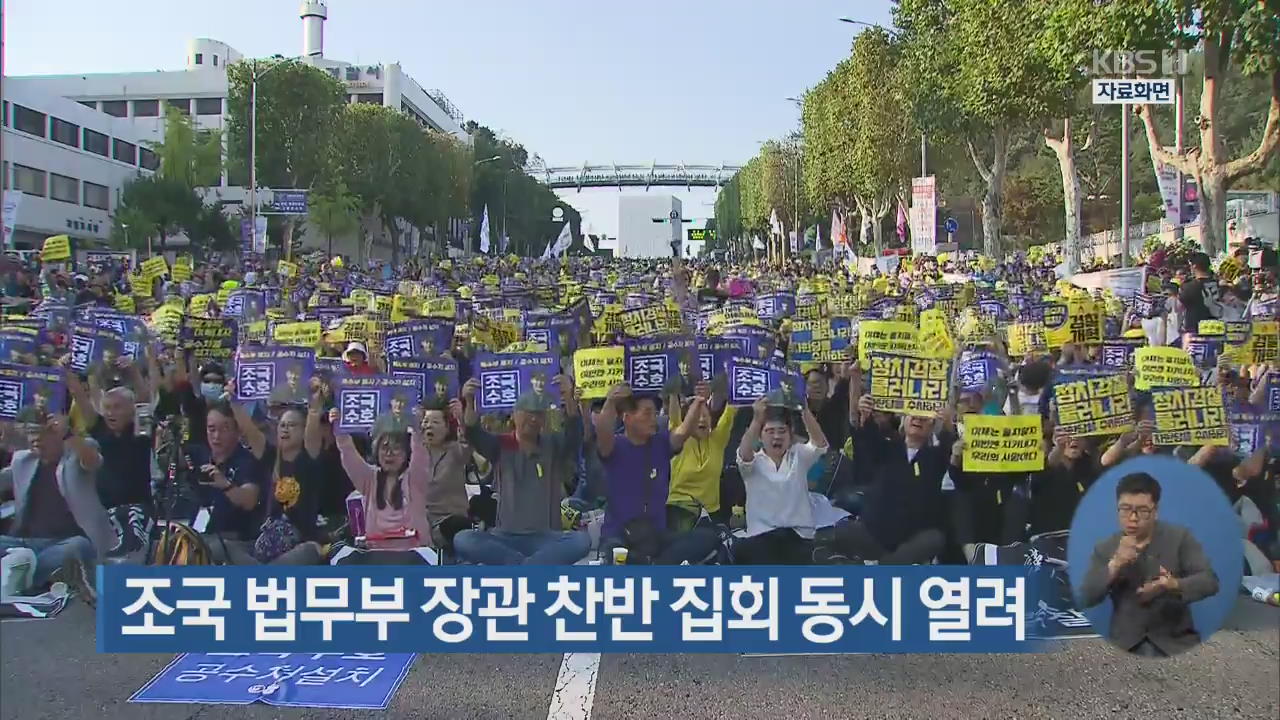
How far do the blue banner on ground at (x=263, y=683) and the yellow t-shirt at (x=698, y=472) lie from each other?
6.42 ft

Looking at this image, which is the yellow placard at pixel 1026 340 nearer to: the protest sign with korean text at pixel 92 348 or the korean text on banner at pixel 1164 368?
the korean text on banner at pixel 1164 368

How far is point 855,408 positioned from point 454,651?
12.4ft

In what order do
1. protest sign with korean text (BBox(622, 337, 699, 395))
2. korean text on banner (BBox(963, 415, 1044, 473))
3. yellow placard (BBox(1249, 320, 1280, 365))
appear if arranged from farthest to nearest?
yellow placard (BBox(1249, 320, 1280, 365)) → protest sign with korean text (BBox(622, 337, 699, 395)) → korean text on banner (BBox(963, 415, 1044, 473))

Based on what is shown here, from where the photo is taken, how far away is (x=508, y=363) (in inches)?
269

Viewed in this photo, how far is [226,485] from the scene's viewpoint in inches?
244

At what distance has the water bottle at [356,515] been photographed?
18.9 ft

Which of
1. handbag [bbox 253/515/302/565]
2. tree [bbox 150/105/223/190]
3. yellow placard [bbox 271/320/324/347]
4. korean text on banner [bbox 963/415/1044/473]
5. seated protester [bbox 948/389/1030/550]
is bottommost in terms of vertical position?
handbag [bbox 253/515/302/565]

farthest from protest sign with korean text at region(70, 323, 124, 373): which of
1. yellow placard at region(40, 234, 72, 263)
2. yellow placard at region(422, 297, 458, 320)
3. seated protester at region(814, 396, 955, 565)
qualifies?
yellow placard at region(40, 234, 72, 263)

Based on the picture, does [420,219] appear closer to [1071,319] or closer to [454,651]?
[1071,319]

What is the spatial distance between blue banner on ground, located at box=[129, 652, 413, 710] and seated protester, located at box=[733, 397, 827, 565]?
162 cm

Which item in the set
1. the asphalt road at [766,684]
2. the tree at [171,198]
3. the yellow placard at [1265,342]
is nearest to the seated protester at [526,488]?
the asphalt road at [766,684]

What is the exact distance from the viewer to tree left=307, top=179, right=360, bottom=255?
59250 mm

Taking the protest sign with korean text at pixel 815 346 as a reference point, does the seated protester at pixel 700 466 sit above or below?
below

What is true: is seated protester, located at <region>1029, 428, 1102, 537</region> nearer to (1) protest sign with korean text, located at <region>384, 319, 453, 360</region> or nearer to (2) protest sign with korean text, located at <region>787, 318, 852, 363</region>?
(2) protest sign with korean text, located at <region>787, 318, 852, 363</region>
